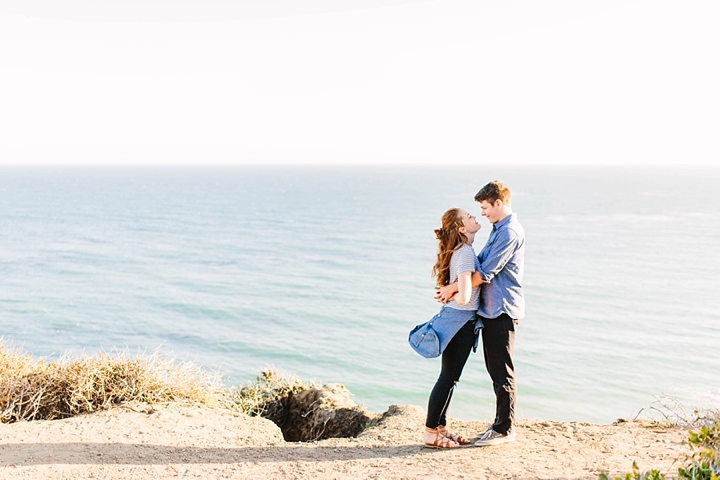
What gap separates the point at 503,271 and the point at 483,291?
26cm

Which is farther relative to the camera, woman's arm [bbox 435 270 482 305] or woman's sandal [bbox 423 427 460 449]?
woman's sandal [bbox 423 427 460 449]

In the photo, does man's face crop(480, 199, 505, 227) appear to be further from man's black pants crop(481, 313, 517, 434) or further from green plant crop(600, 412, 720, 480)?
green plant crop(600, 412, 720, 480)

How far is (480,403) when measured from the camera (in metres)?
18.8

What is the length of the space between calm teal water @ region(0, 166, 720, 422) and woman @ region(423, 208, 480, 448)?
3056 millimetres

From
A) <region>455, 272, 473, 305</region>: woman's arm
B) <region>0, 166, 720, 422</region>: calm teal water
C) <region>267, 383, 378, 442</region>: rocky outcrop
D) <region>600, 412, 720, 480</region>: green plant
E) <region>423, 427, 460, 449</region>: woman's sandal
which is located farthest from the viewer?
<region>0, 166, 720, 422</region>: calm teal water

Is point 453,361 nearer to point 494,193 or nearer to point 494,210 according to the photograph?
point 494,210

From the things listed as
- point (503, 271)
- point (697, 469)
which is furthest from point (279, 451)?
point (697, 469)

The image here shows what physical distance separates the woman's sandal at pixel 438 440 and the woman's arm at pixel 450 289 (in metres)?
1.33

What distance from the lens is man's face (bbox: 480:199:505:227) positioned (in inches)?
214

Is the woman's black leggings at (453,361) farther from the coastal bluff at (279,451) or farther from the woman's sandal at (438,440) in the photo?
the coastal bluff at (279,451)

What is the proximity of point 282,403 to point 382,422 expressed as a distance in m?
2.34

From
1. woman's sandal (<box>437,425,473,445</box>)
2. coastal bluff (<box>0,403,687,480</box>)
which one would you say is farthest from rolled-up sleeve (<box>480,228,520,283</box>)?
coastal bluff (<box>0,403,687,480</box>)

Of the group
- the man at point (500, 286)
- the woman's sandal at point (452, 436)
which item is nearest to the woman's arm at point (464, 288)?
the man at point (500, 286)

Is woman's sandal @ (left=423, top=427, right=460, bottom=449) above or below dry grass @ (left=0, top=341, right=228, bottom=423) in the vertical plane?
above
